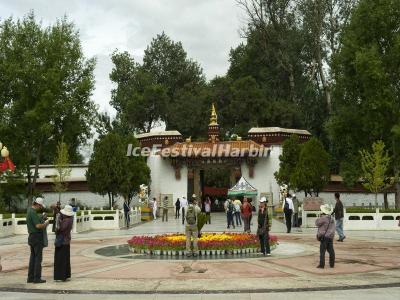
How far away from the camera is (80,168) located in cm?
4300

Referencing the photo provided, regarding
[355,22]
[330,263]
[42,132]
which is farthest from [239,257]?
[42,132]

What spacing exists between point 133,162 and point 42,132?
6.52 metres

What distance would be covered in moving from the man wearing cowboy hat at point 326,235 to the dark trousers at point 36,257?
6352 mm

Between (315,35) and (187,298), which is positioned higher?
(315,35)

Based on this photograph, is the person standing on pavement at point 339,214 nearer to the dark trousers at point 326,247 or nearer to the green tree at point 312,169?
the dark trousers at point 326,247

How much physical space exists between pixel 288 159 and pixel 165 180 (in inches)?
378

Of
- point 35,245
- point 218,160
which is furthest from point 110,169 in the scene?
point 35,245

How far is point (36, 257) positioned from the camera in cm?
1137

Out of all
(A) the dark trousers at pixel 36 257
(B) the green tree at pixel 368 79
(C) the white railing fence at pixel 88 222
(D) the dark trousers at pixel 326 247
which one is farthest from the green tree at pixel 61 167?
(D) the dark trousers at pixel 326 247

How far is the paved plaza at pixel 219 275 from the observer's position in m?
10.2

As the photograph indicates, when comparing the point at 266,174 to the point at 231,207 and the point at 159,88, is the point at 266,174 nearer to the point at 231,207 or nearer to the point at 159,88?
the point at 231,207

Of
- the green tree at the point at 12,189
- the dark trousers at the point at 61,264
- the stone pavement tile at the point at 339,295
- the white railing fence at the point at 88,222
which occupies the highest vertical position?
the green tree at the point at 12,189

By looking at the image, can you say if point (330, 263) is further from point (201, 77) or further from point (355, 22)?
point (201, 77)

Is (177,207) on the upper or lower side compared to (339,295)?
upper
